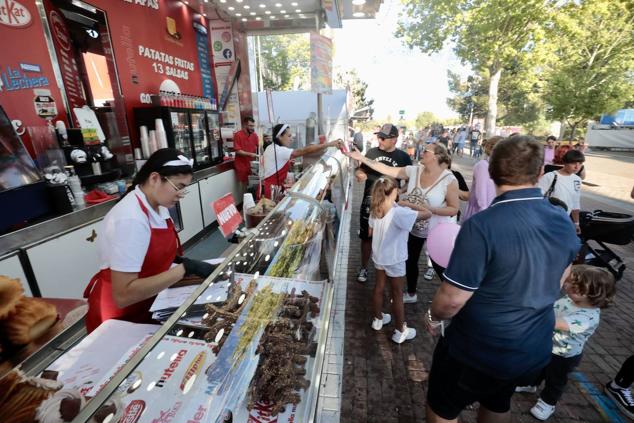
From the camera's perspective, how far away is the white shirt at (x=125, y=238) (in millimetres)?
1595

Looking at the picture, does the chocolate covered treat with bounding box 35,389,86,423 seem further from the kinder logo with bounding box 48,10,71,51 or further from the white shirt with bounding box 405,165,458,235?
the kinder logo with bounding box 48,10,71,51

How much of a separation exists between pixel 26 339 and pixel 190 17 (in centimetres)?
751

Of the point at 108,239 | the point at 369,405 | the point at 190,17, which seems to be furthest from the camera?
the point at 190,17

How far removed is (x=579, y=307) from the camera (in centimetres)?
217

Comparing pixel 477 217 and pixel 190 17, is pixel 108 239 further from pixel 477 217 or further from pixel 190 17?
pixel 190 17

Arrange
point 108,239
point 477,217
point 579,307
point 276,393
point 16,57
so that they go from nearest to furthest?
point 276,393, point 477,217, point 108,239, point 579,307, point 16,57

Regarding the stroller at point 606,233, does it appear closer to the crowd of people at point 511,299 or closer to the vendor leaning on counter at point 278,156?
the crowd of people at point 511,299

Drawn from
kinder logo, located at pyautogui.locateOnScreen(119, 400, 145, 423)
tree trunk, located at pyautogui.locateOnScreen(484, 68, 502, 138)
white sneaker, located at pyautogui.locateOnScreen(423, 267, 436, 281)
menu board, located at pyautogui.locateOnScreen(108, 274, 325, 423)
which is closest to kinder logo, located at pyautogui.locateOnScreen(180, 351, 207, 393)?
menu board, located at pyautogui.locateOnScreen(108, 274, 325, 423)

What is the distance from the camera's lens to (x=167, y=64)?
5.95m

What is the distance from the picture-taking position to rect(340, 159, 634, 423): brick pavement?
2.35 metres

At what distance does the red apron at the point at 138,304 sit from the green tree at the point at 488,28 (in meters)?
15.4

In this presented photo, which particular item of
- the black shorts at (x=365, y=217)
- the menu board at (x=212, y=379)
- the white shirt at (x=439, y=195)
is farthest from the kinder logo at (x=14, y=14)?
the white shirt at (x=439, y=195)

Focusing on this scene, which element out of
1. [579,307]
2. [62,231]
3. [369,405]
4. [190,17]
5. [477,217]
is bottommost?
[369,405]

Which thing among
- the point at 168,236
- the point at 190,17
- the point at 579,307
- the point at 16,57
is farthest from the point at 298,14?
the point at 579,307
